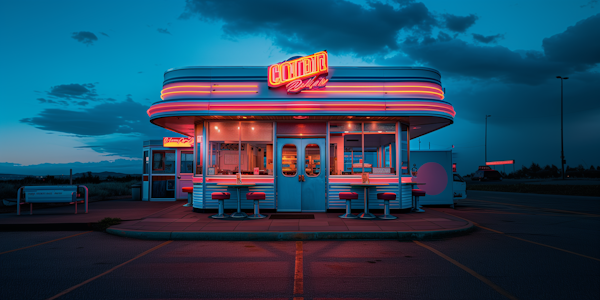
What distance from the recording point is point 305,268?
6.12m

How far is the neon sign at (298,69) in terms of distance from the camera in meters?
11.6

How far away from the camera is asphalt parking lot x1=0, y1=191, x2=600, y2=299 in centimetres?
486

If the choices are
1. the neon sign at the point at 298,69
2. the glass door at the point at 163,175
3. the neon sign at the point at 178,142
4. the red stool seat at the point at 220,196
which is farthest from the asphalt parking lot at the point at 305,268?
the glass door at the point at 163,175

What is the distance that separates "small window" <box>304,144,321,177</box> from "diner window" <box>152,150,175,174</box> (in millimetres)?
9303

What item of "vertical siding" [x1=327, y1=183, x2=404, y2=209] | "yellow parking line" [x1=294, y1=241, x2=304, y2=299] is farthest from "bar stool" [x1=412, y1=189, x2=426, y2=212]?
"yellow parking line" [x1=294, y1=241, x2=304, y2=299]

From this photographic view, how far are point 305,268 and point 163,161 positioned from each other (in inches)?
594

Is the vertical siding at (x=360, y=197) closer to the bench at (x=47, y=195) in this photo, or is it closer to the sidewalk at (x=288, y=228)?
the sidewalk at (x=288, y=228)

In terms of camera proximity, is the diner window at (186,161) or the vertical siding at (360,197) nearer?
the vertical siding at (360,197)

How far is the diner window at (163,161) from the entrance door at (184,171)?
0.49 metres

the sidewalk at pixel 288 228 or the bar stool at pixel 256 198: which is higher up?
the bar stool at pixel 256 198

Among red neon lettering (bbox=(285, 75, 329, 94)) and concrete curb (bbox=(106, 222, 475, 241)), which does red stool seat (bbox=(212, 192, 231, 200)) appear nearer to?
concrete curb (bbox=(106, 222, 475, 241))

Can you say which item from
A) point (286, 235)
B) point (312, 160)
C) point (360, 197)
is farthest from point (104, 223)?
point (360, 197)

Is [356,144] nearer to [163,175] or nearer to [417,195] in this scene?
[417,195]

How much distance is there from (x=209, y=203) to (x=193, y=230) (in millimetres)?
3696
